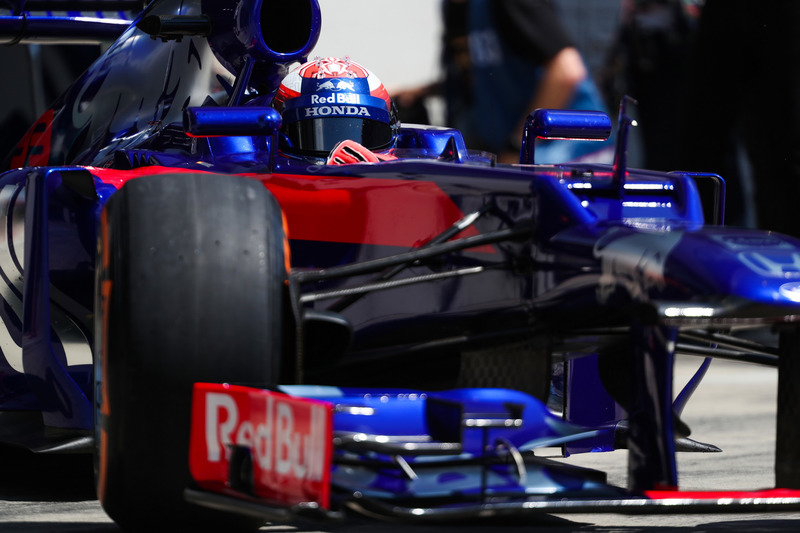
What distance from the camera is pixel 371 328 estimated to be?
4305 mm

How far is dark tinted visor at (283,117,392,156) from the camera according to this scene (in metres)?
5.07

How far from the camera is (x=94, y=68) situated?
20.4 ft

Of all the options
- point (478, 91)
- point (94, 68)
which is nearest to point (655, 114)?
point (478, 91)

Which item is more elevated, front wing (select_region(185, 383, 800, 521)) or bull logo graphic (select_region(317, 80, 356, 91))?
bull logo graphic (select_region(317, 80, 356, 91))

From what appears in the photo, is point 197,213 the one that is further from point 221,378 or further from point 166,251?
point 221,378

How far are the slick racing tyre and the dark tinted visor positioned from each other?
1.35m

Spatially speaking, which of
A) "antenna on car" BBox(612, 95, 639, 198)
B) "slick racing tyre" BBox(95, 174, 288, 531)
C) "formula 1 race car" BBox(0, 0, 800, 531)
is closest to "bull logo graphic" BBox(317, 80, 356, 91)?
"formula 1 race car" BBox(0, 0, 800, 531)

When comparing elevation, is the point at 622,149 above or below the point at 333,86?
below

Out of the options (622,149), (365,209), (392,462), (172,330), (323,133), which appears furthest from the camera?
(323,133)

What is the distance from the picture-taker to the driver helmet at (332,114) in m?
5.08

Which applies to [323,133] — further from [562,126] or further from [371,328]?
[371,328]

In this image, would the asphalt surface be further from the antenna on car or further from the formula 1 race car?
the antenna on car

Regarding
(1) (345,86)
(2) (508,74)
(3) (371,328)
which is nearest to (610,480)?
(3) (371,328)

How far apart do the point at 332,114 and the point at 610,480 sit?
61.4 inches
